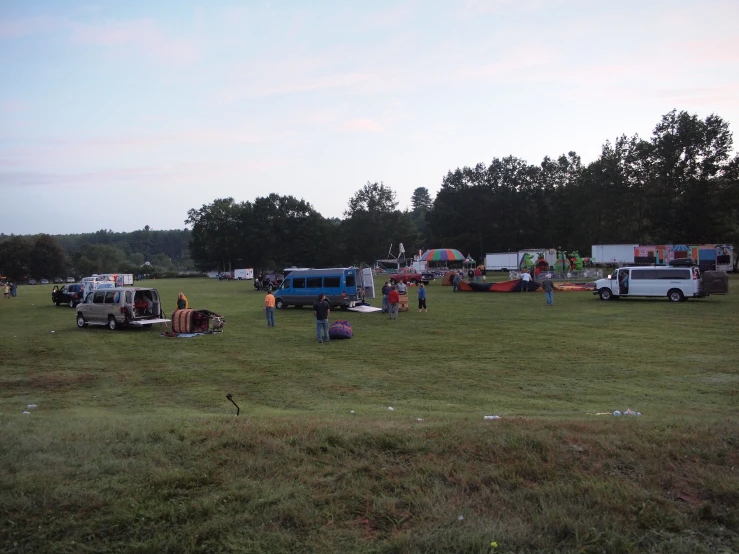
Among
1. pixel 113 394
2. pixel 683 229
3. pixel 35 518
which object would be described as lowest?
pixel 113 394

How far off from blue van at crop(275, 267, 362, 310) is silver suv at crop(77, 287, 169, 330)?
947 cm

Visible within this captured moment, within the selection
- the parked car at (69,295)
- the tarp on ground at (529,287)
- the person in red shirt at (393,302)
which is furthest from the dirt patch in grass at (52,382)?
the tarp on ground at (529,287)

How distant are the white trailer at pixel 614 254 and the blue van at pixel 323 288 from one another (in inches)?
1635

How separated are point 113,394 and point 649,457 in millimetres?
11072

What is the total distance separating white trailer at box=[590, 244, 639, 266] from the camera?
2562 inches

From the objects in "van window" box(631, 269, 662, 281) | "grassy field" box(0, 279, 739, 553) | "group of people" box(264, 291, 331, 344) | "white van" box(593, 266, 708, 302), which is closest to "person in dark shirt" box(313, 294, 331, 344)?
"group of people" box(264, 291, 331, 344)

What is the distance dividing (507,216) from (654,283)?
213 ft

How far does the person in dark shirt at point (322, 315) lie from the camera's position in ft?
67.6

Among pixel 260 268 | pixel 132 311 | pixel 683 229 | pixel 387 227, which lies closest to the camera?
pixel 132 311

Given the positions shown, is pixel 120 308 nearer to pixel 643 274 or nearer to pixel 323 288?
pixel 323 288

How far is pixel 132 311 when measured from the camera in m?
25.7

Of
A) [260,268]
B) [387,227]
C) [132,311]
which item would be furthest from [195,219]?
[132,311]

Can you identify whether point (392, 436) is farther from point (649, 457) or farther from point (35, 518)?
point (35, 518)

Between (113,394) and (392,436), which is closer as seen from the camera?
(392,436)
